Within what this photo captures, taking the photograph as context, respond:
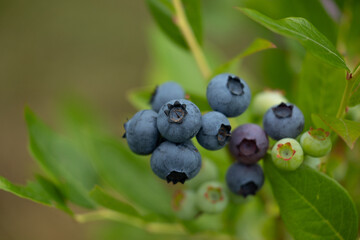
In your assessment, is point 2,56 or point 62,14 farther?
point 62,14

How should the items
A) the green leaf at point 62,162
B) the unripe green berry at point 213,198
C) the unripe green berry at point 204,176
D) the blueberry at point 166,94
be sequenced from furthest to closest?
the green leaf at point 62,162 → the unripe green berry at point 204,176 → the unripe green berry at point 213,198 → the blueberry at point 166,94

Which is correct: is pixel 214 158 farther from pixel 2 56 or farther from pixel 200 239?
pixel 2 56

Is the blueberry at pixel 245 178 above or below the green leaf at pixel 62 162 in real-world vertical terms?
below

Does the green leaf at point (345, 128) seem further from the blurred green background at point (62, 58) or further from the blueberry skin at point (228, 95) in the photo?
the blurred green background at point (62, 58)

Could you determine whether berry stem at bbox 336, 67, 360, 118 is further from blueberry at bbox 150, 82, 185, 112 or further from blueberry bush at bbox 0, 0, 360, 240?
blueberry at bbox 150, 82, 185, 112

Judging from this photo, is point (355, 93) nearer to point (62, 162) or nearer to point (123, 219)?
point (123, 219)

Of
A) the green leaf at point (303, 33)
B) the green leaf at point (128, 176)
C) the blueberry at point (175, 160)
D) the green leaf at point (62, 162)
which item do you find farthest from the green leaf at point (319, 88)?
the green leaf at point (62, 162)

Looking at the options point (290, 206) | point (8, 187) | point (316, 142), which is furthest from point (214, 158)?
point (8, 187)
